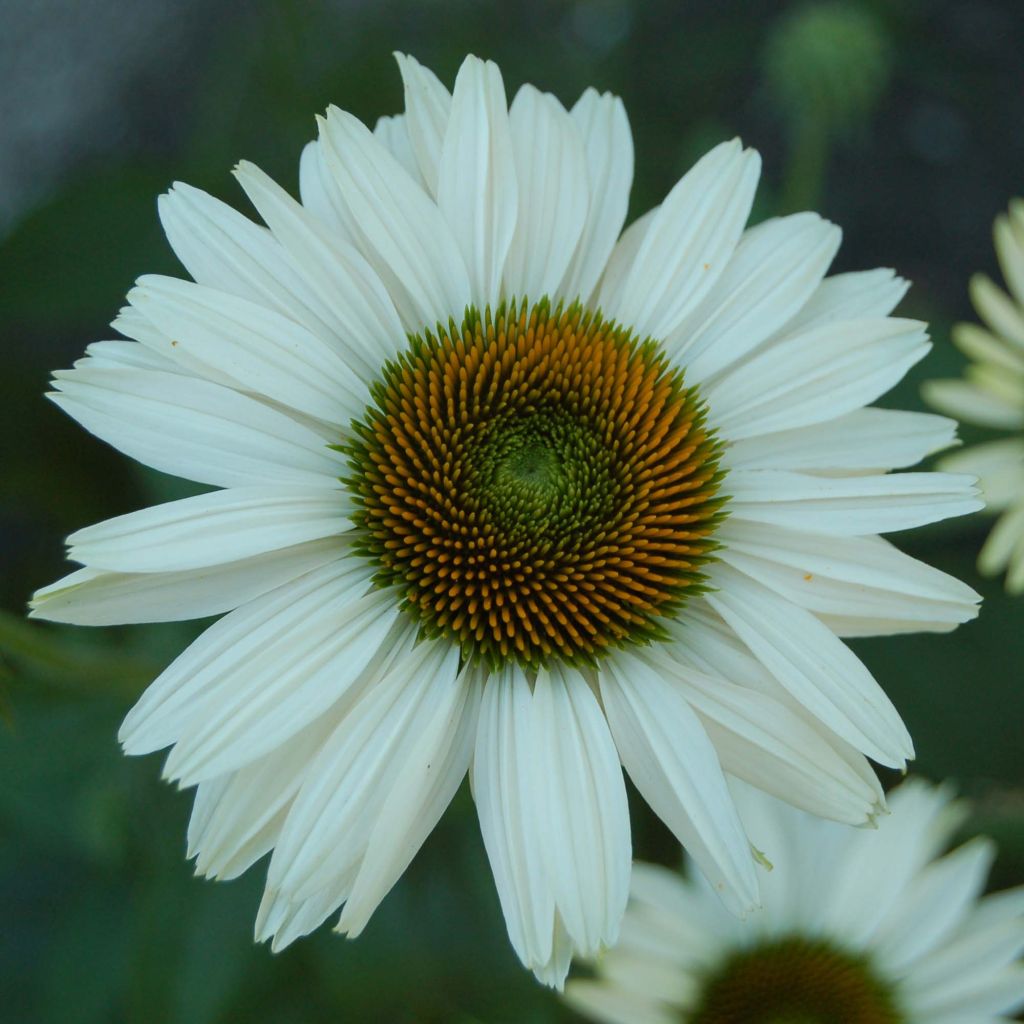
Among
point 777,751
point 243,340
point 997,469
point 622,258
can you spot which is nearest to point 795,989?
point 777,751

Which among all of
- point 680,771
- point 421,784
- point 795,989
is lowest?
point 795,989

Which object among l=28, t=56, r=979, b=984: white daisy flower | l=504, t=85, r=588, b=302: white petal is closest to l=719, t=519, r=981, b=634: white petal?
l=28, t=56, r=979, b=984: white daisy flower

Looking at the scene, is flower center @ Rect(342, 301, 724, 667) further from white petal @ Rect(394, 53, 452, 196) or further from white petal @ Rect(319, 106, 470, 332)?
white petal @ Rect(394, 53, 452, 196)

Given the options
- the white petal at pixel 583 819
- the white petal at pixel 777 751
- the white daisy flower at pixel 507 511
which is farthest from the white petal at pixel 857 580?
the white petal at pixel 583 819

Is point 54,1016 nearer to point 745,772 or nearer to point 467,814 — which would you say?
point 467,814

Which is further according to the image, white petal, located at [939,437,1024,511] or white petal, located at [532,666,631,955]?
white petal, located at [939,437,1024,511]

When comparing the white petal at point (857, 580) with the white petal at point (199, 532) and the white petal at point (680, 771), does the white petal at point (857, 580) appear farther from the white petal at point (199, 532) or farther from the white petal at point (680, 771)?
the white petal at point (199, 532)

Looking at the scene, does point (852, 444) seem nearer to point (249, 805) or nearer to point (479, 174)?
point (479, 174)
